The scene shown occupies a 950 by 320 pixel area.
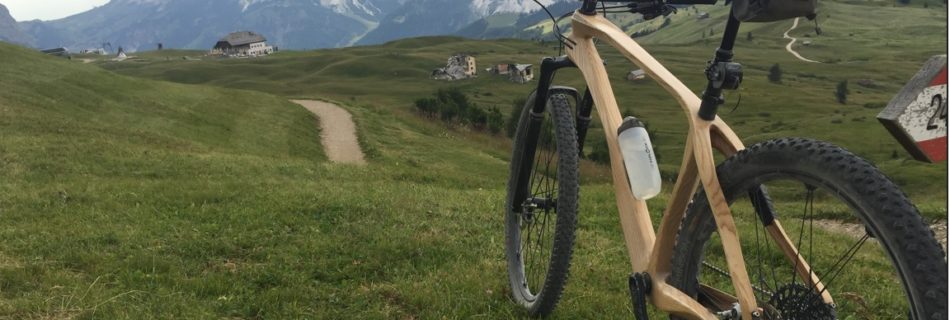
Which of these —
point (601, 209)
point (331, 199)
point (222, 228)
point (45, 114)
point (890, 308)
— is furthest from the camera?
point (45, 114)

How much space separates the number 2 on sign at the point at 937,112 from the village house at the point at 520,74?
6634 inches

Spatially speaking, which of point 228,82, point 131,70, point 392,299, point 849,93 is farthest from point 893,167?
point 131,70

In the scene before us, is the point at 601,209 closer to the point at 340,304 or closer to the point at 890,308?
the point at 890,308

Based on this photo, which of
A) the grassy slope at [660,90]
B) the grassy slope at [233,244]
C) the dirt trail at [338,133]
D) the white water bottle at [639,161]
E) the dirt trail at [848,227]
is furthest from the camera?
the grassy slope at [660,90]

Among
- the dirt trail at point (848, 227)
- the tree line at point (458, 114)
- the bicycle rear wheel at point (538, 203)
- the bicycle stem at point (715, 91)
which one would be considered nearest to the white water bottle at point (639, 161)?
the bicycle stem at point (715, 91)

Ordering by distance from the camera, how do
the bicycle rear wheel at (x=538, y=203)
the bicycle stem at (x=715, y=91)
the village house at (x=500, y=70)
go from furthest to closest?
the village house at (x=500, y=70), the bicycle rear wheel at (x=538, y=203), the bicycle stem at (x=715, y=91)

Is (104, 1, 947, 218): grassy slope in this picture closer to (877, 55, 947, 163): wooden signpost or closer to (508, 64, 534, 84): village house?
(508, 64, 534, 84): village house

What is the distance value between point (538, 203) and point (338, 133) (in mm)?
41203

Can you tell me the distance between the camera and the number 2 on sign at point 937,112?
269 cm

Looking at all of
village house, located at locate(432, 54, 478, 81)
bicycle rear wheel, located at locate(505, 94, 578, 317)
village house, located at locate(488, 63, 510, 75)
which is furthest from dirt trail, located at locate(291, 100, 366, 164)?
village house, located at locate(488, 63, 510, 75)

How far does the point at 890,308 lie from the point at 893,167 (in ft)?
304

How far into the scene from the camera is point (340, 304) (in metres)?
6.52

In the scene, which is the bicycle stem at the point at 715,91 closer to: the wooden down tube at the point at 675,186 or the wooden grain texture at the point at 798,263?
the wooden down tube at the point at 675,186

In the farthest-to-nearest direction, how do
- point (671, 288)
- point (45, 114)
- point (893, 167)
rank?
point (893, 167) → point (45, 114) → point (671, 288)
